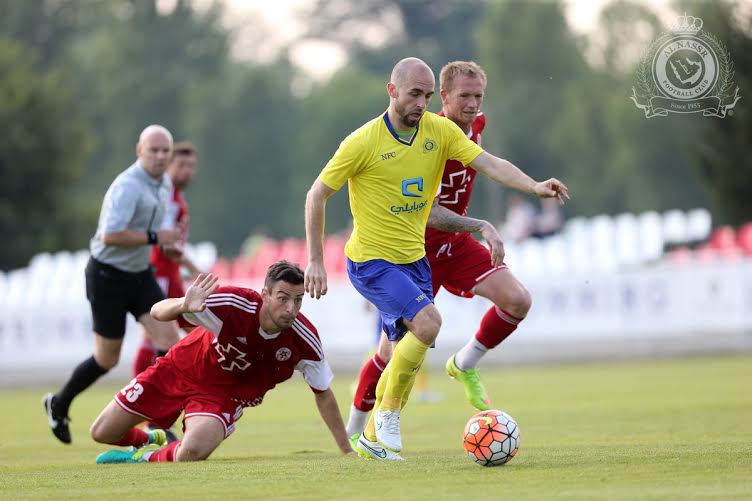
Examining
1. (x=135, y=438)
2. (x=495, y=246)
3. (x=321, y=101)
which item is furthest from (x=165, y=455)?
(x=321, y=101)

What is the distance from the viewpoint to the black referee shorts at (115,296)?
11.8m

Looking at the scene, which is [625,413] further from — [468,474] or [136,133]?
[136,133]

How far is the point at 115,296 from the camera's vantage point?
11.8 m

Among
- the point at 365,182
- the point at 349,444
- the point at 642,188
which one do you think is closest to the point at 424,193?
the point at 365,182

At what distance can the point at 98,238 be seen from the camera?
11.8m

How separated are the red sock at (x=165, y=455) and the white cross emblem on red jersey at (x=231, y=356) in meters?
0.71

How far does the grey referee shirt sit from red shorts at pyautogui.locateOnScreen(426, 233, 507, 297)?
2.81 m

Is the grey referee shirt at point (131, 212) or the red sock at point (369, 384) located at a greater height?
the grey referee shirt at point (131, 212)

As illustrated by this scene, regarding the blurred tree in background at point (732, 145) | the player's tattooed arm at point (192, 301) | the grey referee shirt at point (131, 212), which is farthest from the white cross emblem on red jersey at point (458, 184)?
the blurred tree in background at point (732, 145)

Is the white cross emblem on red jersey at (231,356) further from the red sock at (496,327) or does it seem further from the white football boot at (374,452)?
the red sock at (496,327)

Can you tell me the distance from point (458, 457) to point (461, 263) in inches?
72.1

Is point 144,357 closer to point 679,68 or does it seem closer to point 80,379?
point 80,379

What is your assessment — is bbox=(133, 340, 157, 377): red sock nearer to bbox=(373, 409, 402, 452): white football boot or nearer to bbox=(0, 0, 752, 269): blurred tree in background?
bbox=(373, 409, 402, 452): white football boot

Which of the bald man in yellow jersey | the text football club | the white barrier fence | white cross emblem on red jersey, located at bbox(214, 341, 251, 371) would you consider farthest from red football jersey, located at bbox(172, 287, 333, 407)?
the white barrier fence
